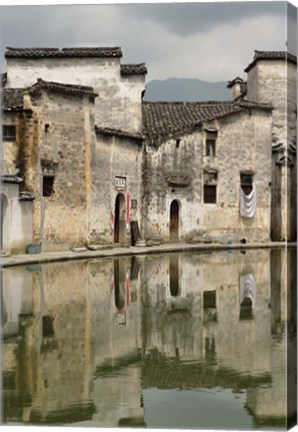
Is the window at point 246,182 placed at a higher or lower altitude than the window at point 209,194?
higher

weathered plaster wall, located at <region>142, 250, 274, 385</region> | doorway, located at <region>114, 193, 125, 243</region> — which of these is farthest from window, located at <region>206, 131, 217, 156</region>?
weathered plaster wall, located at <region>142, 250, 274, 385</region>

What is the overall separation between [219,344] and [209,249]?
46.4 feet

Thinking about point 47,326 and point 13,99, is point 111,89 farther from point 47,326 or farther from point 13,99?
point 47,326

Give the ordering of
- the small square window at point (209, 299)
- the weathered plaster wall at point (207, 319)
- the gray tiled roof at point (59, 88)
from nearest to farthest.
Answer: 1. the weathered plaster wall at point (207, 319)
2. the small square window at point (209, 299)
3. the gray tiled roof at point (59, 88)

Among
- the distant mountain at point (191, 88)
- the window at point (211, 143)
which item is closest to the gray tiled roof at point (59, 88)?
the distant mountain at point (191, 88)

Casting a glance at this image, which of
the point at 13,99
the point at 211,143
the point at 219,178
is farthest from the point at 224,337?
the point at 211,143

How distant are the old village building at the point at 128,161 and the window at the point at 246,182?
0.12 ft

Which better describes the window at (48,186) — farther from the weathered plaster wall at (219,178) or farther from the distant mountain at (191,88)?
the weathered plaster wall at (219,178)

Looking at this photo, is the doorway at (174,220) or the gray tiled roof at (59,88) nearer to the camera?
the gray tiled roof at (59,88)

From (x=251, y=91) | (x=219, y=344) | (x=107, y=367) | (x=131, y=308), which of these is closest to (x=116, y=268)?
(x=131, y=308)

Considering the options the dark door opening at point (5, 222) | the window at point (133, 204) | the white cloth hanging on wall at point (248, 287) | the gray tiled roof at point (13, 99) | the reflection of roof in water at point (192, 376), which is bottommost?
the reflection of roof in water at point (192, 376)

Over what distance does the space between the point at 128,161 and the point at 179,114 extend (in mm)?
3914

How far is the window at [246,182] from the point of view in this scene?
2458 centimetres

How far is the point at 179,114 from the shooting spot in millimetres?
24844
